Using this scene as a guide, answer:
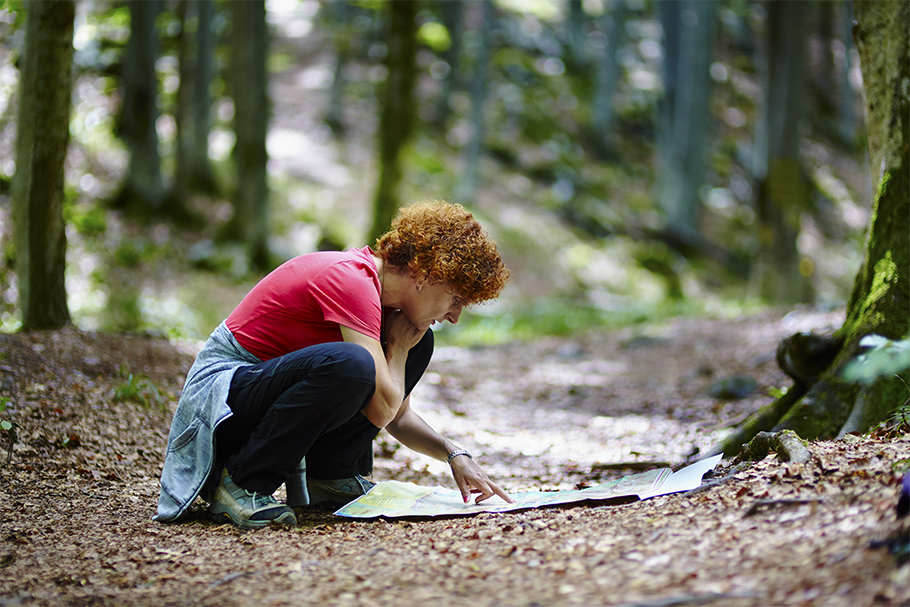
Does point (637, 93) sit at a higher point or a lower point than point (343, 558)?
higher

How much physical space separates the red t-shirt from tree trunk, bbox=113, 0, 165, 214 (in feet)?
29.5

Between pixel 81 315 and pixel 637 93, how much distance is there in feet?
80.1

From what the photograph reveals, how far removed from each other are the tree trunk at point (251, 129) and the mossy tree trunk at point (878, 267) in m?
8.51

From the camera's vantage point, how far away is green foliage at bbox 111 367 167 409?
4.08m

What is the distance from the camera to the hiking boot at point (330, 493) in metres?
3.02

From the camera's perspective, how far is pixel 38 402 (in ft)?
12.4

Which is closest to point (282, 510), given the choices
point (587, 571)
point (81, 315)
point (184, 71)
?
point (587, 571)

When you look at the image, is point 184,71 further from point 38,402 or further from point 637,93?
point 637,93

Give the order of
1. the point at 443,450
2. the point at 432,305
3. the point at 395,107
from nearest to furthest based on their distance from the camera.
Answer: the point at 432,305, the point at 443,450, the point at 395,107

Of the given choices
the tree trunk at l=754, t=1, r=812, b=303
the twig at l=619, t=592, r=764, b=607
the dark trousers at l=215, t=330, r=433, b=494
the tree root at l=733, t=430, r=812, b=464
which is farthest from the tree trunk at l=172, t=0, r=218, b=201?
the twig at l=619, t=592, r=764, b=607

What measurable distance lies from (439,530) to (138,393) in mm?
2446

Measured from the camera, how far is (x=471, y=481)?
2.76m

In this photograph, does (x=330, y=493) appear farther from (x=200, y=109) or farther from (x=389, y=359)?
(x=200, y=109)

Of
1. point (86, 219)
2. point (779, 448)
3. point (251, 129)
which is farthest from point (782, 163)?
point (86, 219)
